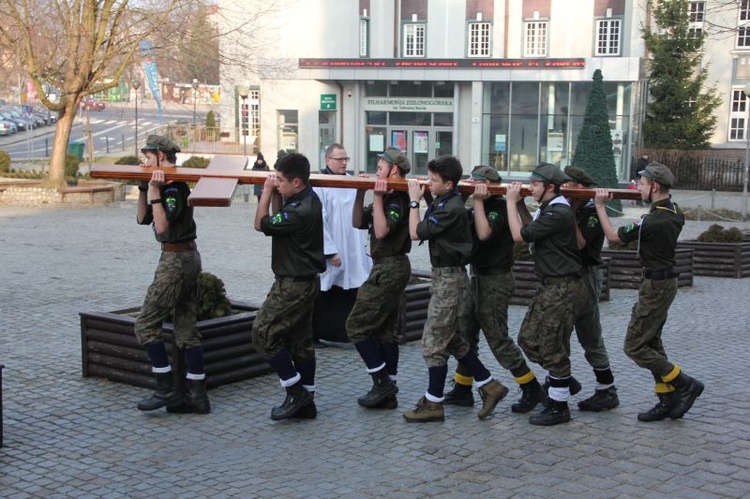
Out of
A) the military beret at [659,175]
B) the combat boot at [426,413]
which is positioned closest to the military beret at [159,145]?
the combat boot at [426,413]

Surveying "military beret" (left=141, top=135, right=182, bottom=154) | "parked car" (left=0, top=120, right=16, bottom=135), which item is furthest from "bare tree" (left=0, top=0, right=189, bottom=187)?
"parked car" (left=0, top=120, right=16, bottom=135)

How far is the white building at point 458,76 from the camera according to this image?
3931 cm

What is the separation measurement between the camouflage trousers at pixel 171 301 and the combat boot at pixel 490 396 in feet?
7.41

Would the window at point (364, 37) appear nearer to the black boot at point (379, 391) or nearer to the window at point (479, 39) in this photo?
→ the window at point (479, 39)

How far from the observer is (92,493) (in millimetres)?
5836

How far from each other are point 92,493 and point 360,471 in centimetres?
166

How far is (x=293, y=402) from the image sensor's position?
727cm

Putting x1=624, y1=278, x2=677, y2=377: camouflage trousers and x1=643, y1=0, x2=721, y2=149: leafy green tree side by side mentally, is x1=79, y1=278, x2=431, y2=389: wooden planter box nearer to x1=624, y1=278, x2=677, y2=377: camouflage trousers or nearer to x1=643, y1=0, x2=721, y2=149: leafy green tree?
x1=624, y1=278, x2=677, y2=377: camouflage trousers

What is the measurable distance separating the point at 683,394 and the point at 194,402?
3703 millimetres

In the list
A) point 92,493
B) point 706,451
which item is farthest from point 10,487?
point 706,451

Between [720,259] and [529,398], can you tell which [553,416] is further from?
[720,259]

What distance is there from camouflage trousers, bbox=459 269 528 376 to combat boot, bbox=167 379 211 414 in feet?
6.79

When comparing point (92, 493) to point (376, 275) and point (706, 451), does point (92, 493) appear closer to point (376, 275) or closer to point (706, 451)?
point (376, 275)

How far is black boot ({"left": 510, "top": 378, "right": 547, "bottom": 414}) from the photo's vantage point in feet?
24.6
